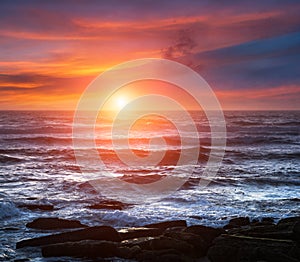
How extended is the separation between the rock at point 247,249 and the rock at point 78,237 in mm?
2651

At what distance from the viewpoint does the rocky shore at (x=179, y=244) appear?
8.58 m

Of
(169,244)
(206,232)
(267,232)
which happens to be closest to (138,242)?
(169,244)

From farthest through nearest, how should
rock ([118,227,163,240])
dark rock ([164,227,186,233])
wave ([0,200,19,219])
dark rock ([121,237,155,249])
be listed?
wave ([0,200,19,219]), dark rock ([164,227,186,233]), rock ([118,227,163,240]), dark rock ([121,237,155,249])

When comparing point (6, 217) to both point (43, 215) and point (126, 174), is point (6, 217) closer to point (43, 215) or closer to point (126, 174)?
point (43, 215)

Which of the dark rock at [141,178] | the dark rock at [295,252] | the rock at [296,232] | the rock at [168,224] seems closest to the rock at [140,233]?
the rock at [168,224]

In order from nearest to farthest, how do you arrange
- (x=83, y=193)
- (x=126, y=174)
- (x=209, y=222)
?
(x=209, y=222)
(x=83, y=193)
(x=126, y=174)

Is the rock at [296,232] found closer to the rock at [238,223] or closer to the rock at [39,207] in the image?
the rock at [238,223]

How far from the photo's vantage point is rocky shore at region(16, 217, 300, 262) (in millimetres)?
8578

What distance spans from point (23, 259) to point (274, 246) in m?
5.62

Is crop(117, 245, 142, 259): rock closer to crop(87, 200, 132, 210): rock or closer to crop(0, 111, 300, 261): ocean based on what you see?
crop(0, 111, 300, 261): ocean

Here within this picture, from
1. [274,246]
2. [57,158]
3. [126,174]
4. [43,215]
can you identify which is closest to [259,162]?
[126,174]

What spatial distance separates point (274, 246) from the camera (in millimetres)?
8695

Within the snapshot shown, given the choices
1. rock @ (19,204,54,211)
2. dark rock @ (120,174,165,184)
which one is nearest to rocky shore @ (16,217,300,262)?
rock @ (19,204,54,211)

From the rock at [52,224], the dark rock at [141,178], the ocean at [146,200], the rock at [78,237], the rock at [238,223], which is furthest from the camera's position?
the dark rock at [141,178]
